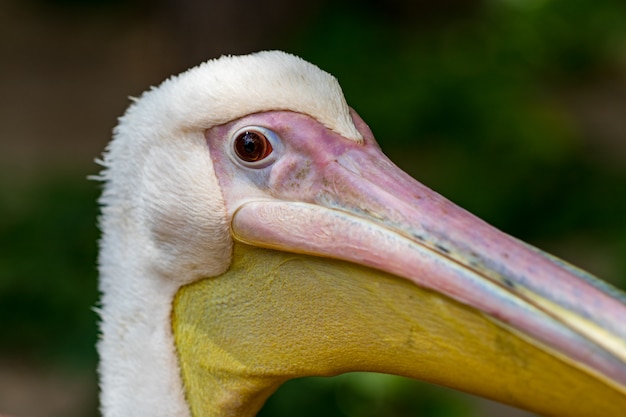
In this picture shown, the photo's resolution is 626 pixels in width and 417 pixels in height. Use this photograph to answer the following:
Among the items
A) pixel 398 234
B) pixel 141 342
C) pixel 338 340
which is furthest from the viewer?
pixel 141 342

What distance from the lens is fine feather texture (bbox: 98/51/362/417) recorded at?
1.73 m

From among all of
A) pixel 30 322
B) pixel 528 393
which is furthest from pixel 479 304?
pixel 30 322

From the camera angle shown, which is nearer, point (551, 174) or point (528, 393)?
point (528, 393)

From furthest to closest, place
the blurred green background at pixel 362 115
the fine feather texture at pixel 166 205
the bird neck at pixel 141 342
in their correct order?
the blurred green background at pixel 362 115 → the bird neck at pixel 141 342 → the fine feather texture at pixel 166 205

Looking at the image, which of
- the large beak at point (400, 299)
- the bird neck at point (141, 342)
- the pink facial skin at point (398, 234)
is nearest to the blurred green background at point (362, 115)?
the bird neck at point (141, 342)

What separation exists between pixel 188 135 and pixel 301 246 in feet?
1.02

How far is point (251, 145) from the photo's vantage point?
174cm

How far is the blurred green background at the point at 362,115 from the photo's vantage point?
4.45 metres

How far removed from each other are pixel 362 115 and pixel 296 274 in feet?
13.5

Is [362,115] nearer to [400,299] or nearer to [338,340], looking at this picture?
[338,340]

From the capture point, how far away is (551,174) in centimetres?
549

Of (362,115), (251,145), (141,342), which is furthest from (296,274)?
(362,115)

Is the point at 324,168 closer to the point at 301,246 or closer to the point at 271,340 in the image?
the point at 301,246

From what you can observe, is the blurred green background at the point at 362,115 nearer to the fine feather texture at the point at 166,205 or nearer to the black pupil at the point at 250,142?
the fine feather texture at the point at 166,205
